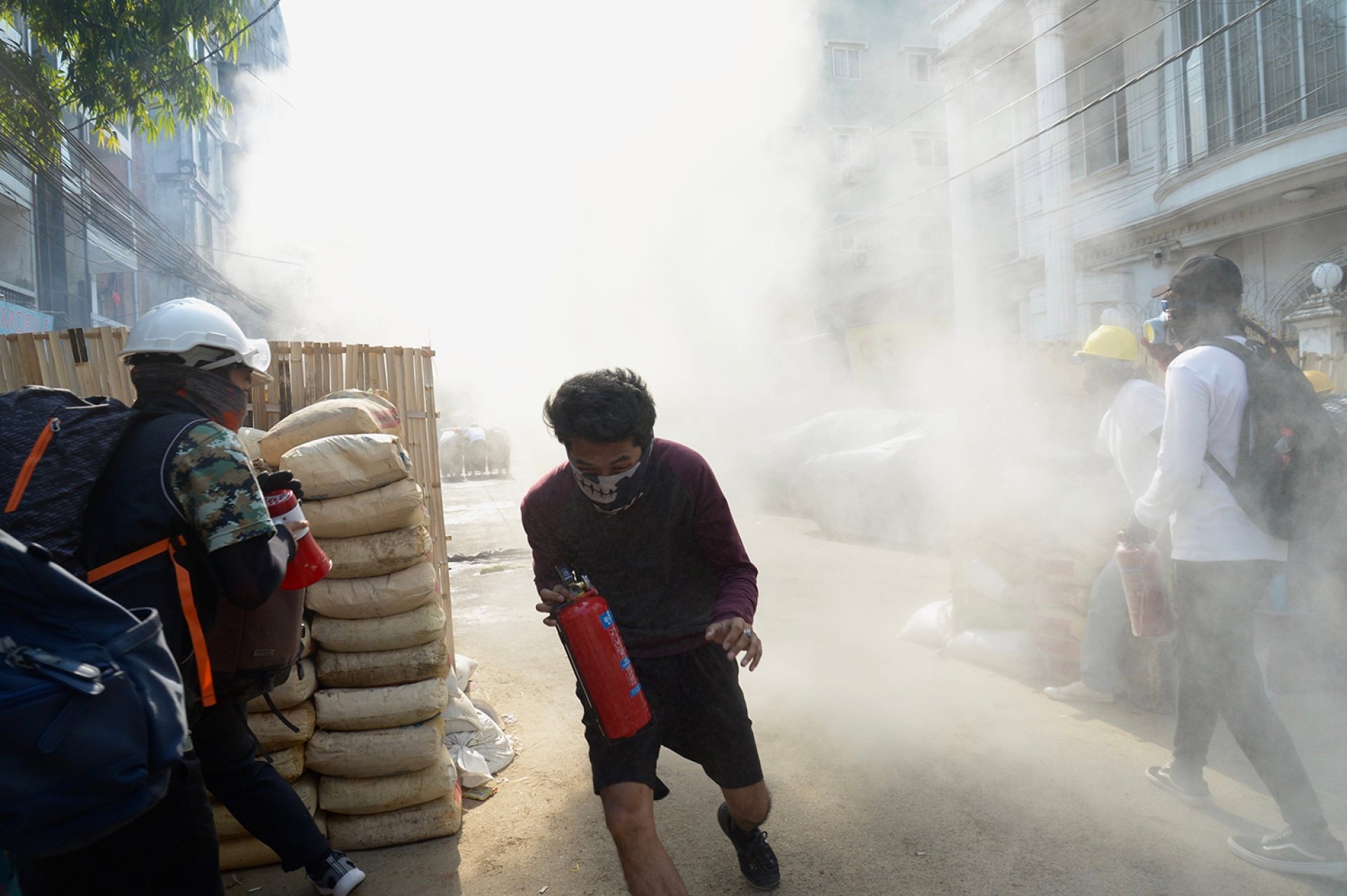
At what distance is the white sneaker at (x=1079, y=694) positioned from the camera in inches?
142

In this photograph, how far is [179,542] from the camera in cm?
167

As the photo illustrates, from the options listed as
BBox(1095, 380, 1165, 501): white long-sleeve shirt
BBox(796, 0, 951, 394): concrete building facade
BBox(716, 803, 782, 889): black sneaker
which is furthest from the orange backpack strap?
BBox(796, 0, 951, 394): concrete building facade

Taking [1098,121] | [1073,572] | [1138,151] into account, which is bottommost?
[1073,572]

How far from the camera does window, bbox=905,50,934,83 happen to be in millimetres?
18859

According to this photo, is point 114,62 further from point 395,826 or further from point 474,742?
point 395,826

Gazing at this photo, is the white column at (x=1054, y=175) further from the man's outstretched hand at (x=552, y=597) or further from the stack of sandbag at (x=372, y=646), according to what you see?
the man's outstretched hand at (x=552, y=597)

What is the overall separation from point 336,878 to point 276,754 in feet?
1.50

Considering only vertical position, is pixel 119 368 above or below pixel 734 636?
above

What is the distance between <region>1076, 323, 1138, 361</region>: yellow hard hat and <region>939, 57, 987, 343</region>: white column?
11.6 metres

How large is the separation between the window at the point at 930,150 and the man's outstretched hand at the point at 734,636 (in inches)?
587

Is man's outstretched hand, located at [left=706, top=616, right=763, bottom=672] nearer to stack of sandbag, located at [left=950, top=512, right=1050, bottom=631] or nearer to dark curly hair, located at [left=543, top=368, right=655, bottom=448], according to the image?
dark curly hair, located at [left=543, top=368, right=655, bottom=448]

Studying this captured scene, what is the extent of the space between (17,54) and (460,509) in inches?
345

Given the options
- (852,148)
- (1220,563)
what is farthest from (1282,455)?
(852,148)

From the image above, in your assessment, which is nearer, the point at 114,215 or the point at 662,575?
the point at 662,575
